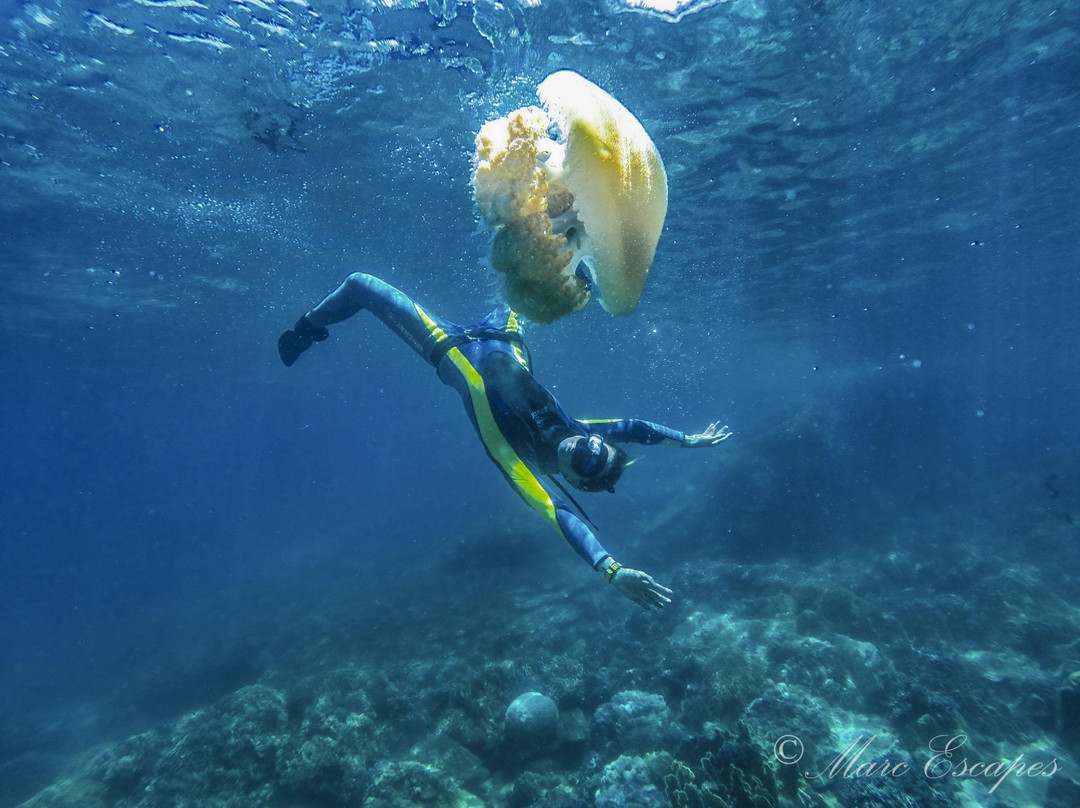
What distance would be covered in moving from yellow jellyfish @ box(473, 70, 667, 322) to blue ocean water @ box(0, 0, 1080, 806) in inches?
13.0

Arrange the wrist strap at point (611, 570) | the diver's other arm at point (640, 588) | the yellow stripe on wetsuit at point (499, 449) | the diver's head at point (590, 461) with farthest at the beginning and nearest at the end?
the yellow stripe on wetsuit at point (499, 449) → the diver's head at point (590, 461) → the wrist strap at point (611, 570) → the diver's other arm at point (640, 588)

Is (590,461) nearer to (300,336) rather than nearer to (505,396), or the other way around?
(505,396)

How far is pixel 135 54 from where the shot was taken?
8.86 metres

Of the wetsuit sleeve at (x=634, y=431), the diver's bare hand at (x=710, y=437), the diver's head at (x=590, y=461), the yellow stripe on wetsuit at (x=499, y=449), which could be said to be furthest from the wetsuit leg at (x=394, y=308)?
the diver's bare hand at (x=710, y=437)

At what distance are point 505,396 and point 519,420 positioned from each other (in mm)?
260

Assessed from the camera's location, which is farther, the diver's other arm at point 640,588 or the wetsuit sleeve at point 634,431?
the wetsuit sleeve at point 634,431

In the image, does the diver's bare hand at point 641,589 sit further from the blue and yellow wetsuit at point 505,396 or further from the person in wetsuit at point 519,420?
the blue and yellow wetsuit at point 505,396

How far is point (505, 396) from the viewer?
473 centimetres

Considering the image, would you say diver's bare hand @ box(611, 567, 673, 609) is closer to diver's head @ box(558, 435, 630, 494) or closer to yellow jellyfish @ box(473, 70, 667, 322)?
diver's head @ box(558, 435, 630, 494)

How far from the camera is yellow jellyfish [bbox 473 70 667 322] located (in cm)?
212

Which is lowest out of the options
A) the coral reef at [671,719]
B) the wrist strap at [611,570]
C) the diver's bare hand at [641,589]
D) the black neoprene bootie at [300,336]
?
the coral reef at [671,719]

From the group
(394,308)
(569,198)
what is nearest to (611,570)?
(569,198)

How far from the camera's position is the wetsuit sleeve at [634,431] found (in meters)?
5.53

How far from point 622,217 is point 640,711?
27.5 ft
